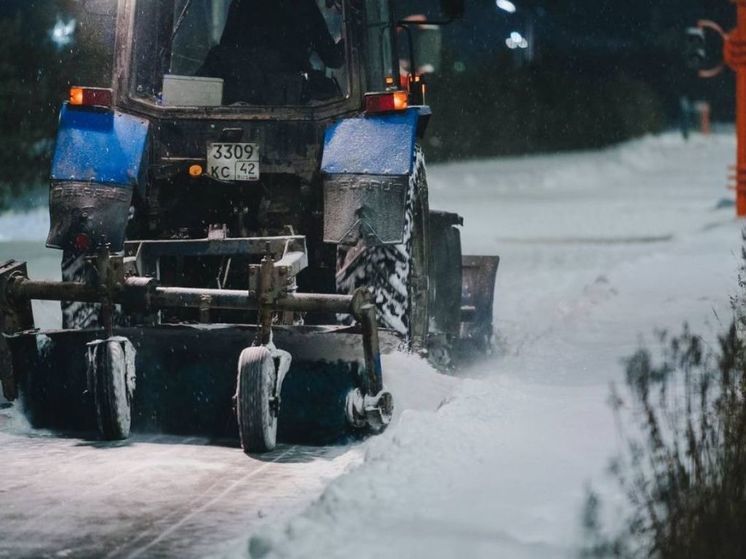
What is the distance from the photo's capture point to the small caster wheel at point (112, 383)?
728cm

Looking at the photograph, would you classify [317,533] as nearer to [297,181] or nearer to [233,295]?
[233,295]

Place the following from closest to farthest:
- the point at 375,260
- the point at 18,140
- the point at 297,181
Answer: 1. the point at 375,260
2. the point at 297,181
3. the point at 18,140

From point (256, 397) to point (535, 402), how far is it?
1.49 m

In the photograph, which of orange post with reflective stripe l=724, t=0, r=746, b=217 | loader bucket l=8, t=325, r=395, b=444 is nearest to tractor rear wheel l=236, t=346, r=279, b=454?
loader bucket l=8, t=325, r=395, b=444

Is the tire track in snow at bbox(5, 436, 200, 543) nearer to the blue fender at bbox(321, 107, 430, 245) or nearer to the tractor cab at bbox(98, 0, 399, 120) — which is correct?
the blue fender at bbox(321, 107, 430, 245)

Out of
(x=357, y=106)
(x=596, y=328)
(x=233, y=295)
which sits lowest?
(x=596, y=328)

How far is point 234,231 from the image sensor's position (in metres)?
8.62

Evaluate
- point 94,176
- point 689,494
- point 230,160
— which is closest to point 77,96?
point 94,176

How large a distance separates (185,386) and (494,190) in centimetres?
3004

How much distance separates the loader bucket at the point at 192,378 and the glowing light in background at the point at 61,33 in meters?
16.5

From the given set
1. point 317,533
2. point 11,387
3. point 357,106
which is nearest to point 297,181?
point 357,106

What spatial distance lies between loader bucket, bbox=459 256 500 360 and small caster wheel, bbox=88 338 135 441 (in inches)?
145

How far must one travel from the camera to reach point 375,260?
798 centimetres

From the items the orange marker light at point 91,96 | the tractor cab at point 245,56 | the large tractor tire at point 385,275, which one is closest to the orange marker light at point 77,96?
the orange marker light at point 91,96
